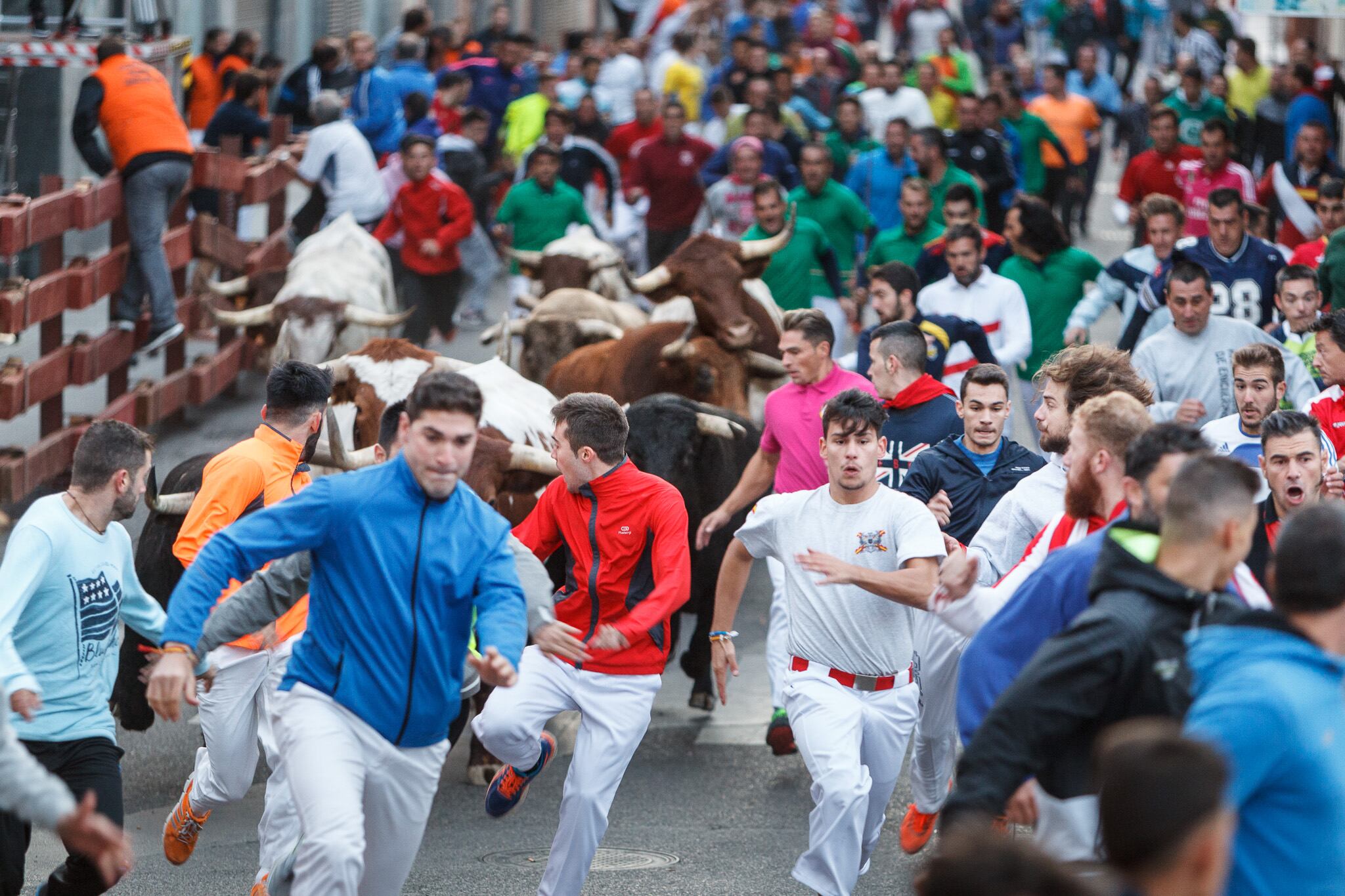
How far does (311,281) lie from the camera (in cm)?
1454

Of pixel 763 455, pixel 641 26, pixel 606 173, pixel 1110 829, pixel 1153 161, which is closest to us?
pixel 1110 829

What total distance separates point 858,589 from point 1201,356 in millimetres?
3793

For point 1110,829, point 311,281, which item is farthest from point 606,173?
point 1110,829

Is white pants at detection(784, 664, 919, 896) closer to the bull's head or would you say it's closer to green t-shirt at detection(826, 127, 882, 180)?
the bull's head

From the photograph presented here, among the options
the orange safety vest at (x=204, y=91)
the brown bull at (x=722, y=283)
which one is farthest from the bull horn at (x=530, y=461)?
the orange safety vest at (x=204, y=91)

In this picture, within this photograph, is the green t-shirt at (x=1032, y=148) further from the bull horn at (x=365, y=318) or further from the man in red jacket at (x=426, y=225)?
the bull horn at (x=365, y=318)

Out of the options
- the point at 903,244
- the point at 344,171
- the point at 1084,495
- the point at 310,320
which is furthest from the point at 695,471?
the point at 344,171

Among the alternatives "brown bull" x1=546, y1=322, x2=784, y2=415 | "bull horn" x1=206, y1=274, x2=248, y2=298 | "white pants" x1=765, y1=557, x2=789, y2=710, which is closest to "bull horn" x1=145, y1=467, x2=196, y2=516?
"white pants" x1=765, y1=557, x2=789, y2=710

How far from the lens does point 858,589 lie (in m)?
6.50

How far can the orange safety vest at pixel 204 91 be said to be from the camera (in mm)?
18969

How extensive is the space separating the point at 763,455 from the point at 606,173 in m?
9.87

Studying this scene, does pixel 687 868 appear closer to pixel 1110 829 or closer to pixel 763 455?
pixel 763 455

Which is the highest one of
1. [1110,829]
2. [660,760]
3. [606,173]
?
[1110,829]

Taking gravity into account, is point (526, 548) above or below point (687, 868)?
above
